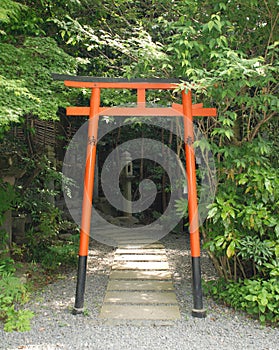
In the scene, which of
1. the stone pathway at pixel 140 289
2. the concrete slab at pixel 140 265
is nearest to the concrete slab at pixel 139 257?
the stone pathway at pixel 140 289

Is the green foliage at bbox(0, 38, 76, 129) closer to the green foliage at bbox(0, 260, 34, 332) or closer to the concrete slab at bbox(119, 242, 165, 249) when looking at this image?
the green foliage at bbox(0, 260, 34, 332)

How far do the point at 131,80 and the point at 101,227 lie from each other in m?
4.90

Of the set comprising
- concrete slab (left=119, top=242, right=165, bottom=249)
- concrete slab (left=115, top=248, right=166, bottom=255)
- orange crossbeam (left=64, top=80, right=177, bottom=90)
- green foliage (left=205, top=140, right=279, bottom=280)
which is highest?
orange crossbeam (left=64, top=80, right=177, bottom=90)

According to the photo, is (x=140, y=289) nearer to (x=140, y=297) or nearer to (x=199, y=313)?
(x=140, y=297)

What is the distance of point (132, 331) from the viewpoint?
Result: 3.40 meters

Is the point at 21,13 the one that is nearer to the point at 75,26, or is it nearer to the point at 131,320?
the point at 75,26

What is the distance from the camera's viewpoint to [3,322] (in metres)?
3.52

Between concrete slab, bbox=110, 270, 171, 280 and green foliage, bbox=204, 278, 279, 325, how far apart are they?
1062mm

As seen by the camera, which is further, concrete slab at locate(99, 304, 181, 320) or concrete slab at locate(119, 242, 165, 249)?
concrete slab at locate(119, 242, 165, 249)

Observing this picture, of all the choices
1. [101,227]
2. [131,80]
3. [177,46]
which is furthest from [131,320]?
[101,227]

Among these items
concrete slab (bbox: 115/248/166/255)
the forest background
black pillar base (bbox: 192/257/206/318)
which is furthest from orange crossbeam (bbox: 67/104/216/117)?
concrete slab (bbox: 115/248/166/255)

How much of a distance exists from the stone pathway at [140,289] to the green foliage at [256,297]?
0.57 meters

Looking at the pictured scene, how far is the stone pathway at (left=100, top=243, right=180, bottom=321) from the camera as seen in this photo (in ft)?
12.4

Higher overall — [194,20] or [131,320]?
[194,20]
